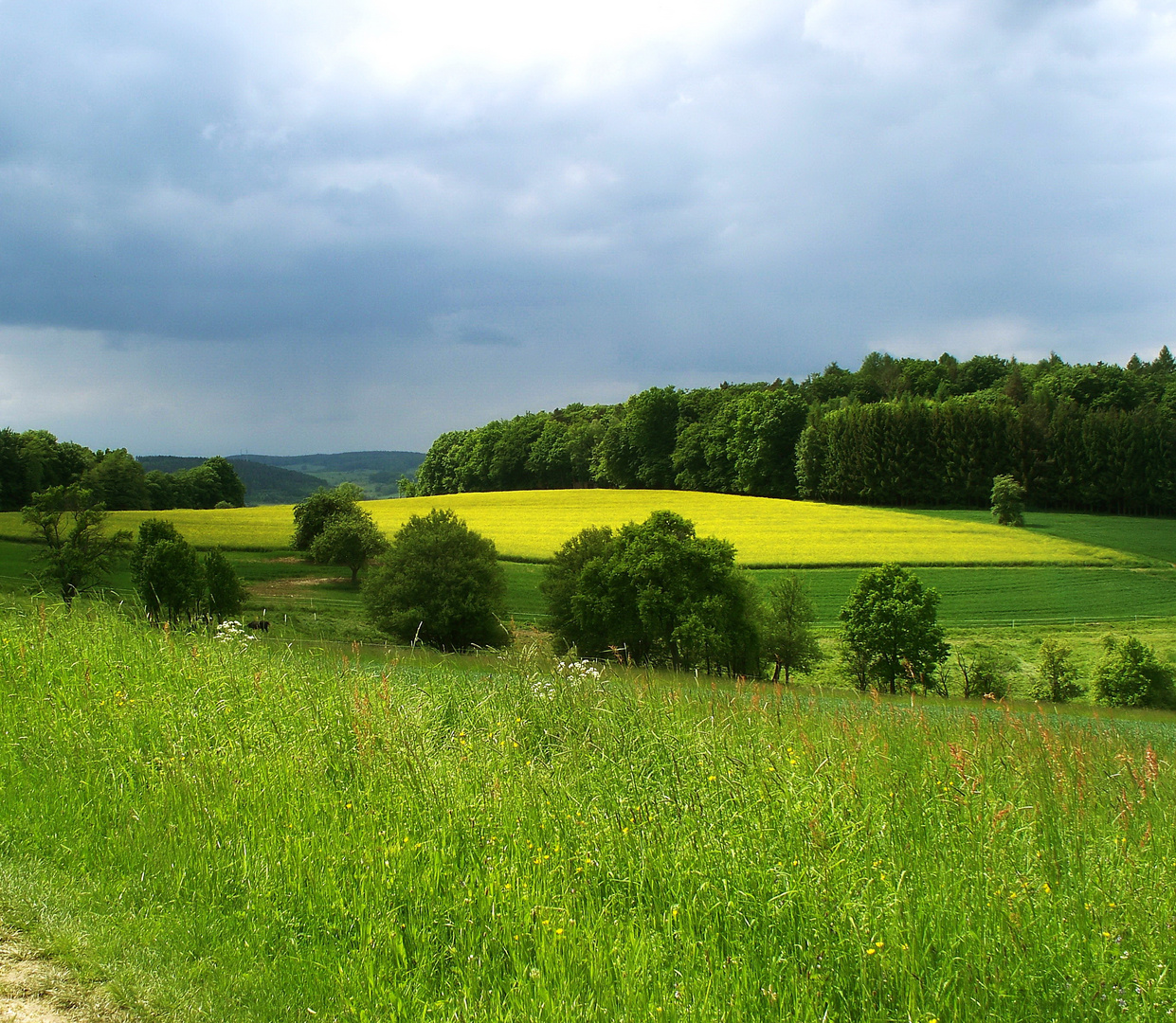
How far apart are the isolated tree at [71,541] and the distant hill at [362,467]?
13826 millimetres

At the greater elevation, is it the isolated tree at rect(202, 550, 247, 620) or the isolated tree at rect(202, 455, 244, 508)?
the isolated tree at rect(202, 455, 244, 508)

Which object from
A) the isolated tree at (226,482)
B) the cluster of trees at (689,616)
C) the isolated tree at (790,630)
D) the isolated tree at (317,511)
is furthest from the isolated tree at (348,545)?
the isolated tree at (790,630)

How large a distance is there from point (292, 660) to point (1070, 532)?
4868 cm

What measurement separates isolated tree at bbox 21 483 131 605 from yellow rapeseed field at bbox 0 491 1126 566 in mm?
3331

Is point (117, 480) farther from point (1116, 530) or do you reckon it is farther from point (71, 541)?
point (1116, 530)

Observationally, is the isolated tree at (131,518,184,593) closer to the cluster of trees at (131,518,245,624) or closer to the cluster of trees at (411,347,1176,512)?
the cluster of trees at (131,518,245,624)

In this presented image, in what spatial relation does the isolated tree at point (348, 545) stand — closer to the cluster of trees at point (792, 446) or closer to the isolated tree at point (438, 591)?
the isolated tree at point (438, 591)

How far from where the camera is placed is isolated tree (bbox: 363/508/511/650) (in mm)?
33312

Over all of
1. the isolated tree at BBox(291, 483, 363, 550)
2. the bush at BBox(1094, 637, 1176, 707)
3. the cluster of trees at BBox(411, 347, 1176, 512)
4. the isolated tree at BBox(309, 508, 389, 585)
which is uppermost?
the cluster of trees at BBox(411, 347, 1176, 512)

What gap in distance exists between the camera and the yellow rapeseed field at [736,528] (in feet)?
127

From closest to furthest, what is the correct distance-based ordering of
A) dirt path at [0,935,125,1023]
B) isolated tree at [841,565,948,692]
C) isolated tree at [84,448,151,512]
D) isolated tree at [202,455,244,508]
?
dirt path at [0,935,125,1023] < isolated tree at [84,448,151,512] < isolated tree at [841,565,948,692] < isolated tree at [202,455,244,508]

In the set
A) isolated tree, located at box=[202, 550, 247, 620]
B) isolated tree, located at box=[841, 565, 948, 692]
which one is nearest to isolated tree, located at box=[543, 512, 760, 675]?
isolated tree, located at box=[841, 565, 948, 692]

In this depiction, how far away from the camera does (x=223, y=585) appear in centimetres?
3184

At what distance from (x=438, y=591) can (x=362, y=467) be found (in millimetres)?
26065
